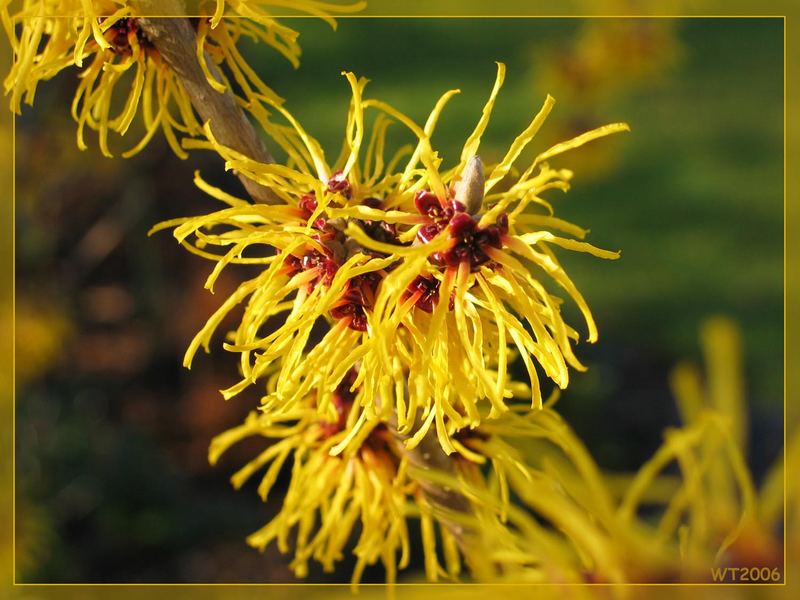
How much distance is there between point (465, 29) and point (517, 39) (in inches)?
6.9

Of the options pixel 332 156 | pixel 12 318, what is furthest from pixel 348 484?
pixel 332 156

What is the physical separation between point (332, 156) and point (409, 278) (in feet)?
7.47

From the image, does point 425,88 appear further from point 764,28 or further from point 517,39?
point 764,28

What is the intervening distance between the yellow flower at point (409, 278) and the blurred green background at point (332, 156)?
1323 mm

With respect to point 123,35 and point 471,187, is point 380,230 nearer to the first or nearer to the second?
point 471,187

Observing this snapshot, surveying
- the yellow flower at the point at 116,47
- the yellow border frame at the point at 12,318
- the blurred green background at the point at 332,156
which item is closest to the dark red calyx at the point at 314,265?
the yellow flower at the point at 116,47

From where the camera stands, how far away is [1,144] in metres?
1.68

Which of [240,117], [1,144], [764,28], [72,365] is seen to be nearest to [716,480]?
[240,117]

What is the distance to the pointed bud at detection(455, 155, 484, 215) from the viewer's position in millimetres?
534

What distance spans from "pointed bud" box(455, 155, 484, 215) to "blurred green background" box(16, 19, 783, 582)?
1.41 metres

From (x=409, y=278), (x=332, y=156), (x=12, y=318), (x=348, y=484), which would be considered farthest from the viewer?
(x=332, y=156)

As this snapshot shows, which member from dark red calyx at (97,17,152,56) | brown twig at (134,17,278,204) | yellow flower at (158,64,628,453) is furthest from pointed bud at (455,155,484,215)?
dark red calyx at (97,17,152,56)

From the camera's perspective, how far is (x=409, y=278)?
0.52m

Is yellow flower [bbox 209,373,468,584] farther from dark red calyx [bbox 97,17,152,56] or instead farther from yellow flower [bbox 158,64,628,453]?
dark red calyx [bbox 97,17,152,56]
